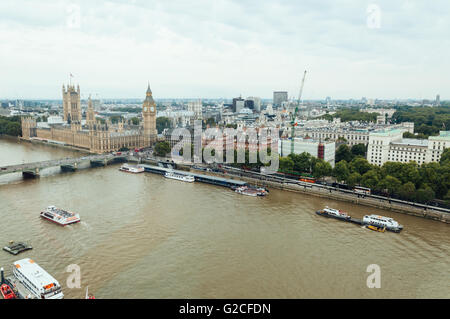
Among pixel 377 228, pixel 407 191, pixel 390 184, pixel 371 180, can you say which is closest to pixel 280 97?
pixel 371 180

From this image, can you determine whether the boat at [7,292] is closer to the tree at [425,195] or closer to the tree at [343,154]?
the tree at [425,195]

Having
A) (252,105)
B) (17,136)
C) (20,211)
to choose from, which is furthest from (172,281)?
(252,105)

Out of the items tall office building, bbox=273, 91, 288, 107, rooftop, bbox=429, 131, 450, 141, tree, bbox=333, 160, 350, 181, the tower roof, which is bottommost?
tree, bbox=333, 160, 350, 181

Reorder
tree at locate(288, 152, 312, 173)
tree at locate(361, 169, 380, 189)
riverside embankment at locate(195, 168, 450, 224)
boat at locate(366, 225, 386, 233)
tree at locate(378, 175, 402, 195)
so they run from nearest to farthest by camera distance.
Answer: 1. boat at locate(366, 225, 386, 233)
2. riverside embankment at locate(195, 168, 450, 224)
3. tree at locate(378, 175, 402, 195)
4. tree at locate(361, 169, 380, 189)
5. tree at locate(288, 152, 312, 173)

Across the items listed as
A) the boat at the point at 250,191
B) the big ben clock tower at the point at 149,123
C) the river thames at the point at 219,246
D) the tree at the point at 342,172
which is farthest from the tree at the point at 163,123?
the tree at the point at 342,172

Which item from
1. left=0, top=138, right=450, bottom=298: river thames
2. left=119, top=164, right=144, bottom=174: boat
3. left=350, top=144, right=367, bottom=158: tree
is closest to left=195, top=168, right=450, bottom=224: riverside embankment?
left=0, top=138, right=450, bottom=298: river thames

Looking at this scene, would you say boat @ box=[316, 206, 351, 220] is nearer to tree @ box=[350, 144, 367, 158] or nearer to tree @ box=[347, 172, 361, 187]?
tree @ box=[347, 172, 361, 187]
